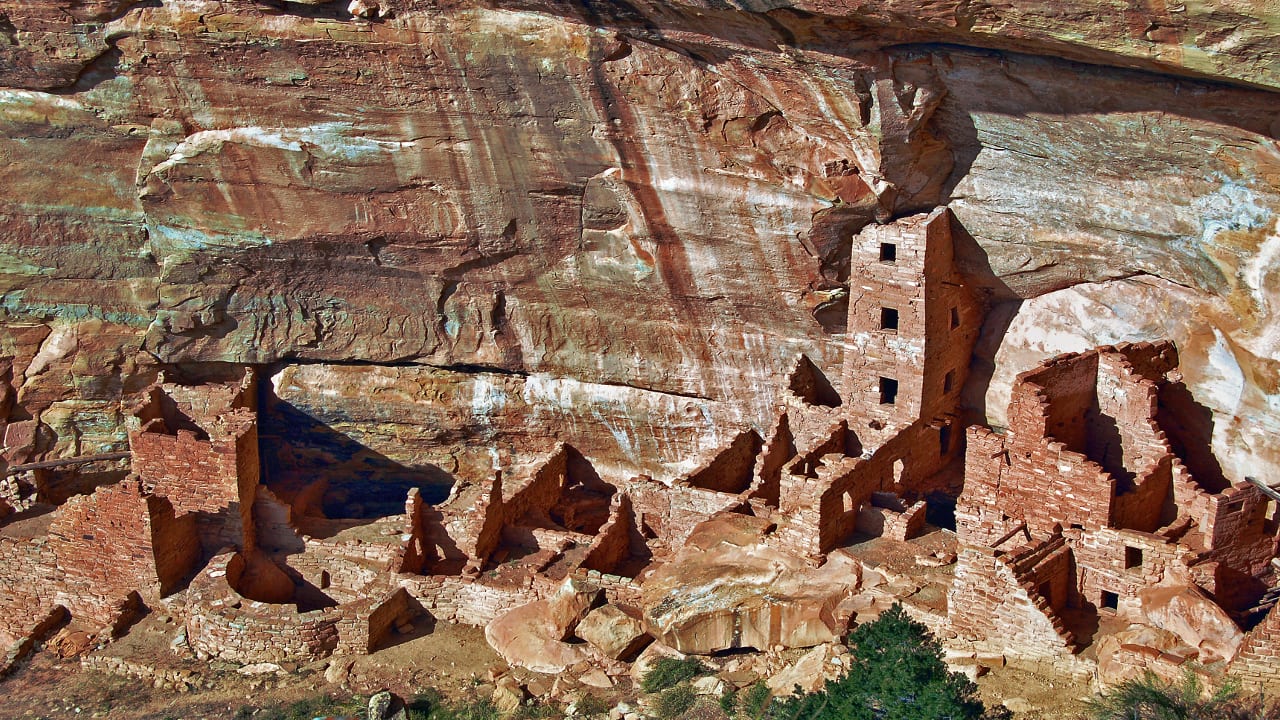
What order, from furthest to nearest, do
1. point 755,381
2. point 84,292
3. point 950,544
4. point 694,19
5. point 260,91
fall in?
point 84,292, point 755,381, point 260,91, point 950,544, point 694,19

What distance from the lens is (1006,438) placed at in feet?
52.6

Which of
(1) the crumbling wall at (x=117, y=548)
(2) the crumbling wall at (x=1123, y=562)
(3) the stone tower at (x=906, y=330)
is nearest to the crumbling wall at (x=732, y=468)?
(3) the stone tower at (x=906, y=330)

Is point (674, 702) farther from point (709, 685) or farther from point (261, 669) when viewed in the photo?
point (261, 669)

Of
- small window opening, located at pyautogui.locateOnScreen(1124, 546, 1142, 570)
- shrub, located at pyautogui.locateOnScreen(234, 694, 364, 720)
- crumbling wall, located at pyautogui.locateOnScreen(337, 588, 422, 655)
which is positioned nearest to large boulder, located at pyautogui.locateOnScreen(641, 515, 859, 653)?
small window opening, located at pyautogui.locateOnScreen(1124, 546, 1142, 570)

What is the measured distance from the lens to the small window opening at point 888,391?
1805 cm

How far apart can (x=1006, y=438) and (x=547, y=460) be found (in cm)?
684

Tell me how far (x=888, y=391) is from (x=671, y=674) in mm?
4738

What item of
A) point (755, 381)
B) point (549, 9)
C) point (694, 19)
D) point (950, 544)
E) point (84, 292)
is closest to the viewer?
point (694, 19)

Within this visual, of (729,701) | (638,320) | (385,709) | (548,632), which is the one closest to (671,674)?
(729,701)

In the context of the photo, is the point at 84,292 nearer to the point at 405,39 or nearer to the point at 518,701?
the point at 405,39

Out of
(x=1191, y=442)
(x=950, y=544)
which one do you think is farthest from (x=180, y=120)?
(x=1191, y=442)

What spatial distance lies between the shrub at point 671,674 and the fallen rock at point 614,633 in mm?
600

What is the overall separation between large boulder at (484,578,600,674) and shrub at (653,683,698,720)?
144 cm

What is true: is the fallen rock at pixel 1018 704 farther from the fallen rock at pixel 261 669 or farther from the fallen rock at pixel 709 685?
the fallen rock at pixel 261 669
